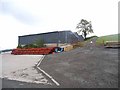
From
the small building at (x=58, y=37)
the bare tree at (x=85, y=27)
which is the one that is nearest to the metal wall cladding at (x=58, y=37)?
the small building at (x=58, y=37)

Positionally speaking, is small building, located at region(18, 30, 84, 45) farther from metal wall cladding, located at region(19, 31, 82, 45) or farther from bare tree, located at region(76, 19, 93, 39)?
bare tree, located at region(76, 19, 93, 39)

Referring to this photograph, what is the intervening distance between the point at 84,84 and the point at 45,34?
44.5 meters

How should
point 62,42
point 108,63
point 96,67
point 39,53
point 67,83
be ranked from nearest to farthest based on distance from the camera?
point 67,83 < point 96,67 < point 108,63 < point 39,53 < point 62,42

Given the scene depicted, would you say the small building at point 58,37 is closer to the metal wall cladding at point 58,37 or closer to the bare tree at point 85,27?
the metal wall cladding at point 58,37

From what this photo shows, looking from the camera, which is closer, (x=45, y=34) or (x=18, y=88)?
(x=18, y=88)

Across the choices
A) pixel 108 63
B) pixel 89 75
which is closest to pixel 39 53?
pixel 108 63

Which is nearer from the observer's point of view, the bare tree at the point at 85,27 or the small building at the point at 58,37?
the small building at the point at 58,37

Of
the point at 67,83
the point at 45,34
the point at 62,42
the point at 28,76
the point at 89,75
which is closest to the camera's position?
the point at 67,83

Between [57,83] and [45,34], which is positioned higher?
[45,34]

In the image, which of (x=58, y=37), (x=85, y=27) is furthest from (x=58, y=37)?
(x=85, y=27)

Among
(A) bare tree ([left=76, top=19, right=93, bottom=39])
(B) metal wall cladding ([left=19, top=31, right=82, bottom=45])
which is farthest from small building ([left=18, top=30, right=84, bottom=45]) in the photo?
(A) bare tree ([left=76, top=19, right=93, bottom=39])

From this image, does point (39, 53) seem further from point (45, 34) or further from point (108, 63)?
point (45, 34)

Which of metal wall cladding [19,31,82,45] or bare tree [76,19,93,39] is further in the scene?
bare tree [76,19,93,39]

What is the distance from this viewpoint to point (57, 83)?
1132 centimetres
